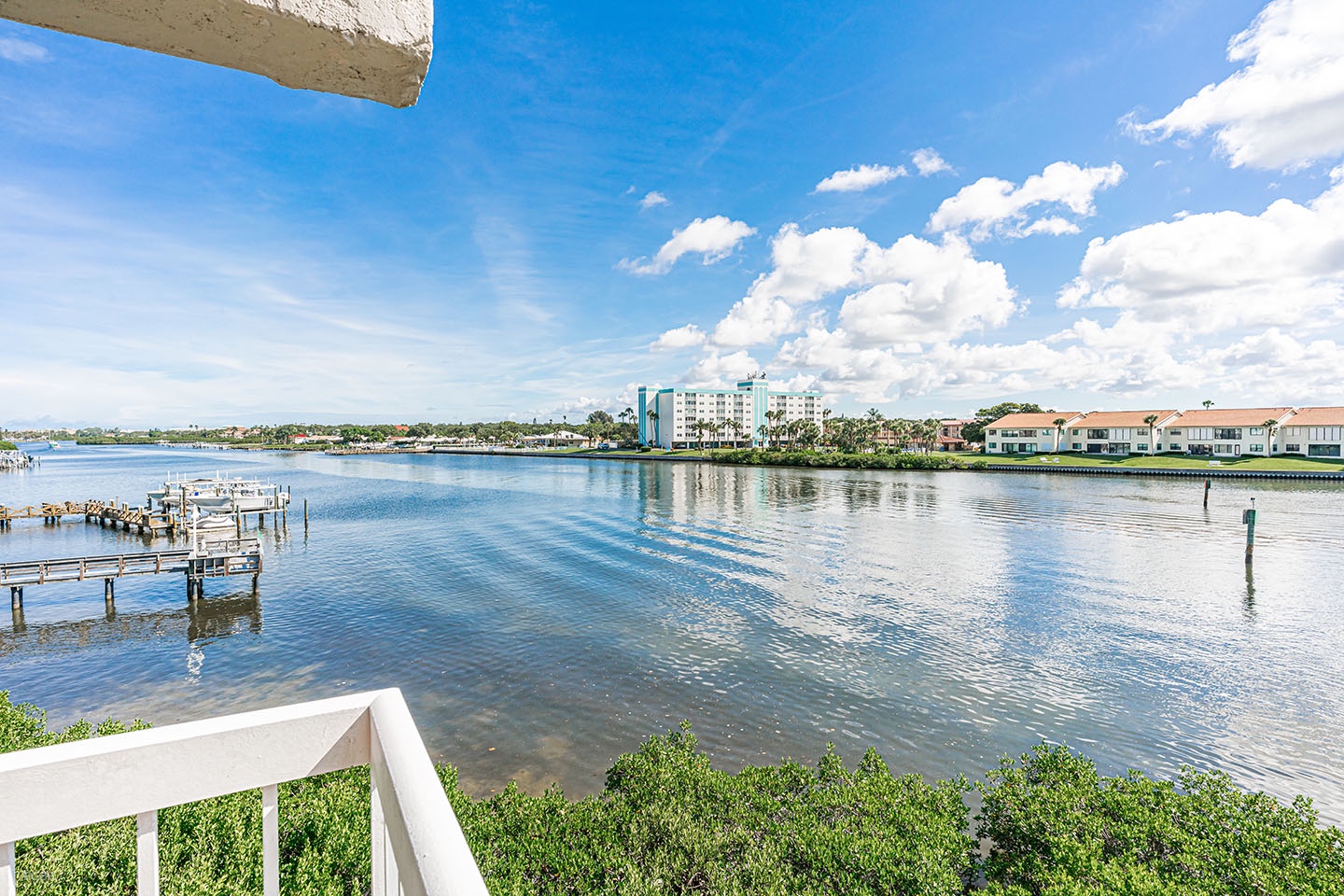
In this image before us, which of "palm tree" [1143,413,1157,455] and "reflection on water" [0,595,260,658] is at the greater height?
"palm tree" [1143,413,1157,455]

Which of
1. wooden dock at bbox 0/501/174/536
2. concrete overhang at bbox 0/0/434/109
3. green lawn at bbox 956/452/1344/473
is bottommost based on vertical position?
wooden dock at bbox 0/501/174/536

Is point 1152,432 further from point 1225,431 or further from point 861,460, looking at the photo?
point 861,460

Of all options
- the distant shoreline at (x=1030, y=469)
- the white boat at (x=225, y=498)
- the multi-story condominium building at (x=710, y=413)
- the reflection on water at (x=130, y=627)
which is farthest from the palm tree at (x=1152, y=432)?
the reflection on water at (x=130, y=627)

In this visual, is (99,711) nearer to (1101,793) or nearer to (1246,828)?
(1101,793)

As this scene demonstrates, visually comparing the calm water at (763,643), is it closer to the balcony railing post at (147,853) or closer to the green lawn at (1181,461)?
the balcony railing post at (147,853)

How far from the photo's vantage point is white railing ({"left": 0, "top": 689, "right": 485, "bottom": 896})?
1237 millimetres

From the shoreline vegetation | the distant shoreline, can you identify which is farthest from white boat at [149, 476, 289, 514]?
the distant shoreline

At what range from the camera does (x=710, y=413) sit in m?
146

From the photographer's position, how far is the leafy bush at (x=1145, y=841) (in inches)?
216

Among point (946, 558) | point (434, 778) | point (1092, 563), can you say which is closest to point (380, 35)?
point (434, 778)

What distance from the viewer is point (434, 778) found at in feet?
4.59

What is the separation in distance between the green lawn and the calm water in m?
43.1

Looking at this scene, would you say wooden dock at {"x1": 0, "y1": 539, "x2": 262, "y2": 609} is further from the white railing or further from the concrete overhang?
the concrete overhang

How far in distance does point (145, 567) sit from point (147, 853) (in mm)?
27242
